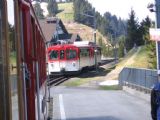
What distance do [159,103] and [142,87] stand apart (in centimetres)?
1695

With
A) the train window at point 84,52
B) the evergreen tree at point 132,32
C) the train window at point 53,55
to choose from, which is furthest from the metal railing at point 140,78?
the evergreen tree at point 132,32

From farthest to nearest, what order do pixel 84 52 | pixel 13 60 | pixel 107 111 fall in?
pixel 84 52
pixel 107 111
pixel 13 60

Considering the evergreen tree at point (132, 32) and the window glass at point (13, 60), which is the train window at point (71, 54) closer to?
the evergreen tree at point (132, 32)

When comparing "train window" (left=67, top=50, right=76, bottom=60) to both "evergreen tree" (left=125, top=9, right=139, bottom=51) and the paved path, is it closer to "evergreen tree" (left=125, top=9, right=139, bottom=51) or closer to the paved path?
the paved path

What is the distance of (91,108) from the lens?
2284 cm

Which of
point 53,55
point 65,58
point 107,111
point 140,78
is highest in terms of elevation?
point 53,55

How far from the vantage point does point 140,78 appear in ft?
93.8

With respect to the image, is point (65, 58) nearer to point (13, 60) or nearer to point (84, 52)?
point (84, 52)

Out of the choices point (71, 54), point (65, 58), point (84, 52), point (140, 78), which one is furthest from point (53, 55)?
point (140, 78)

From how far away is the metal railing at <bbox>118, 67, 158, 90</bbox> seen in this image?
998 inches

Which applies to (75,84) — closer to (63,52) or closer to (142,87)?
(63,52)

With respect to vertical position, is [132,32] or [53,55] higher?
[132,32]

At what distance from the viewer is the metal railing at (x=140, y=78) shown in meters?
25.3

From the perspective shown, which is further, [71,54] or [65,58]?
[65,58]
